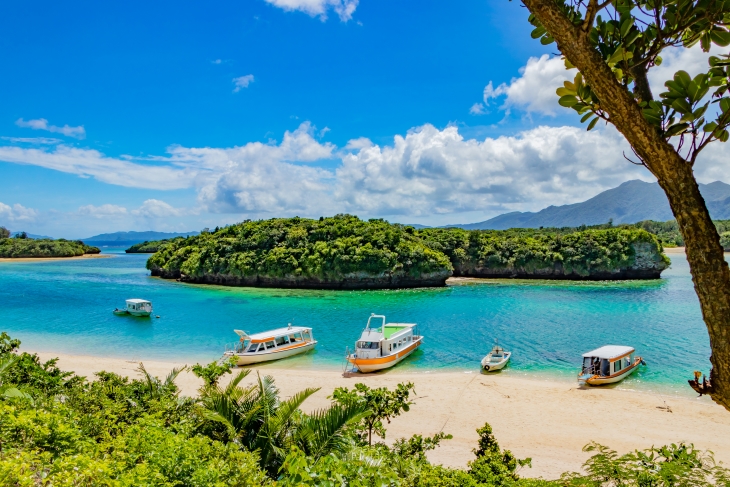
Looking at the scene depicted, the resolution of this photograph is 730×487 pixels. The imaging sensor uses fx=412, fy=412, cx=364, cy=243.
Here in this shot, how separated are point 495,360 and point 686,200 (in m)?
20.1

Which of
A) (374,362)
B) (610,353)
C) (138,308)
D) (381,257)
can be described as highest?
(381,257)

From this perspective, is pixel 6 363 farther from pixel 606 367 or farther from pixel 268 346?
pixel 606 367

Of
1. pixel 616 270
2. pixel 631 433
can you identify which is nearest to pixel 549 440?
pixel 631 433

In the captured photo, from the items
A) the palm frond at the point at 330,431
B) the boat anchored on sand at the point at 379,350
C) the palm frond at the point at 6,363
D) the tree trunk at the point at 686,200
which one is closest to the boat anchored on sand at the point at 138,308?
the boat anchored on sand at the point at 379,350

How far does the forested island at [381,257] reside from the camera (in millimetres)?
54438

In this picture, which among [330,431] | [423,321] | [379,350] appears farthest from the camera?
[423,321]

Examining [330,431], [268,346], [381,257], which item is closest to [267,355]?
[268,346]

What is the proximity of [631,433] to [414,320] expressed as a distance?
1942 centimetres

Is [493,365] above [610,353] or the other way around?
the other way around

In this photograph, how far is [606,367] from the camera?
18.8 m

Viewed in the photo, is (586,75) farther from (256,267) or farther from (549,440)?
(256,267)

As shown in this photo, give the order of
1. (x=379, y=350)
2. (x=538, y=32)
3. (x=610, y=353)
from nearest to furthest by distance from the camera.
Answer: (x=538, y=32), (x=610, y=353), (x=379, y=350)

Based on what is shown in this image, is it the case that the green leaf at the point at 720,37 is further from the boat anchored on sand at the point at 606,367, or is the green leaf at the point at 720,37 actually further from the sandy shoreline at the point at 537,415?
the boat anchored on sand at the point at 606,367

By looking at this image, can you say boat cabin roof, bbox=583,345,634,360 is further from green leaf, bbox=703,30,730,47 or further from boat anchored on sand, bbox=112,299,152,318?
boat anchored on sand, bbox=112,299,152,318
